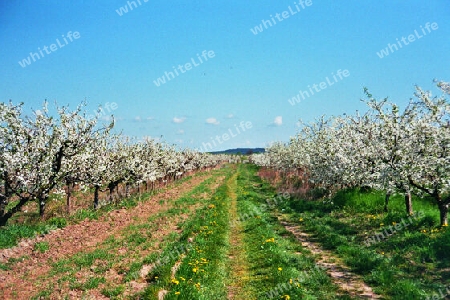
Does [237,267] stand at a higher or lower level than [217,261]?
lower

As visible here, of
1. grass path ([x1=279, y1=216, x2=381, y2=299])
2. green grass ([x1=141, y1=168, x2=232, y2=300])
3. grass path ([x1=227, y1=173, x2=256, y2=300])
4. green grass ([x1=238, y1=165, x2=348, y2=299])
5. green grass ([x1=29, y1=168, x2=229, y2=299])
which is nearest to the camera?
green grass ([x1=141, y1=168, x2=232, y2=300])

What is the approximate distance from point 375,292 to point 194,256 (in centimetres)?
624

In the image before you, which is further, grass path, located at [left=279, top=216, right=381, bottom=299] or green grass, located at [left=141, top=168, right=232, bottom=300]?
grass path, located at [left=279, top=216, right=381, bottom=299]

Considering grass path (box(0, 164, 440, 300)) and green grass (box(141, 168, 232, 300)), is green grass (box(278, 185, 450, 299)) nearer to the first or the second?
grass path (box(0, 164, 440, 300))

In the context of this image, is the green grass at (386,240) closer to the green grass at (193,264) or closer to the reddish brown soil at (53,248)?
the green grass at (193,264)

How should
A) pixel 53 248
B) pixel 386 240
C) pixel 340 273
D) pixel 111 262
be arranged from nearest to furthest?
pixel 340 273
pixel 111 262
pixel 53 248
pixel 386 240

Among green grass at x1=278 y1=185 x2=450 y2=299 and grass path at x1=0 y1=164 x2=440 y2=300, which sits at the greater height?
grass path at x1=0 y1=164 x2=440 y2=300

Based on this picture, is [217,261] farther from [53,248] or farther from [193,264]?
[53,248]

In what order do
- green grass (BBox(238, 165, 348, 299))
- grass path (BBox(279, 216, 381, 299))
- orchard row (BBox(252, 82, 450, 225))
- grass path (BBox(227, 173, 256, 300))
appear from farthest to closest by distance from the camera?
orchard row (BBox(252, 82, 450, 225))
grass path (BBox(227, 173, 256, 300))
grass path (BBox(279, 216, 381, 299))
green grass (BBox(238, 165, 348, 299))

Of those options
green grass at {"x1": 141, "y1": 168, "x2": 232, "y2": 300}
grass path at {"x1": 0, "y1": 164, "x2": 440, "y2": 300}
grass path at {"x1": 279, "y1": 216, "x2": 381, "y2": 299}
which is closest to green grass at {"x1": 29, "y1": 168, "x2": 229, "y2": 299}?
grass path at {"x1": 0, "y1": 164, "x2": 440, "y2": 300}

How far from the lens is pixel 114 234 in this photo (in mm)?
16750

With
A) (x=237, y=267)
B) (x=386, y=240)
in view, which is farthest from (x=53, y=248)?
(x=386, y=240)

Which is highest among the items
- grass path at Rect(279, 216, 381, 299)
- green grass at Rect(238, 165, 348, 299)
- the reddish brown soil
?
the reddish brown soil

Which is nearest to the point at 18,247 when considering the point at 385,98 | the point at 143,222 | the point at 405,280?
the point at 143,222
